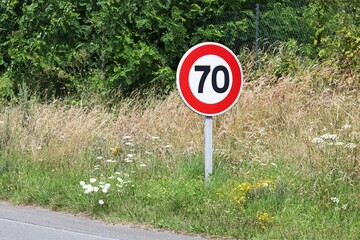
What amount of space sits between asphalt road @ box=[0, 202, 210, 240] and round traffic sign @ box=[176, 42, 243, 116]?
1.85 m

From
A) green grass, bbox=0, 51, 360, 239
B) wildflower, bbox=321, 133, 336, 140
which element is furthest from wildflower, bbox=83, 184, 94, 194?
wildflower, bbox=321, 133, 336, 140

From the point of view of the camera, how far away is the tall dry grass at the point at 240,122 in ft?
35.4

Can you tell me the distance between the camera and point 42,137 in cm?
1243

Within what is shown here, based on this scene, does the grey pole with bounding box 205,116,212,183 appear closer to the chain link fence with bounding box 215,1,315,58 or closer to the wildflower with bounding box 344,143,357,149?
the wildflower with bounding box 344,143,357,149

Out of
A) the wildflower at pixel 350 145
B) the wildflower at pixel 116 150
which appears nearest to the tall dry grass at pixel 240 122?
the wildflower at pixel 116 150

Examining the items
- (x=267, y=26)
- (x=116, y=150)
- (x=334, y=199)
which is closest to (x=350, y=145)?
(x=334, y=199)

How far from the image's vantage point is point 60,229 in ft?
28.7

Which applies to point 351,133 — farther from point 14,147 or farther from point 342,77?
point 14,147

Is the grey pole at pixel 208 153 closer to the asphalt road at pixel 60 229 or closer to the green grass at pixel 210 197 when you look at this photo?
the green grass at pixel 210 197

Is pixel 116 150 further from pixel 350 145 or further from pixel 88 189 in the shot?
pixel 350 145

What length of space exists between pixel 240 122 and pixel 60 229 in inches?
156

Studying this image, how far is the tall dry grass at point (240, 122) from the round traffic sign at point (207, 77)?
1159mm

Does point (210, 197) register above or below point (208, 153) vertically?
below

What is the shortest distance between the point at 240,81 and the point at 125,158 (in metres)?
2.29
